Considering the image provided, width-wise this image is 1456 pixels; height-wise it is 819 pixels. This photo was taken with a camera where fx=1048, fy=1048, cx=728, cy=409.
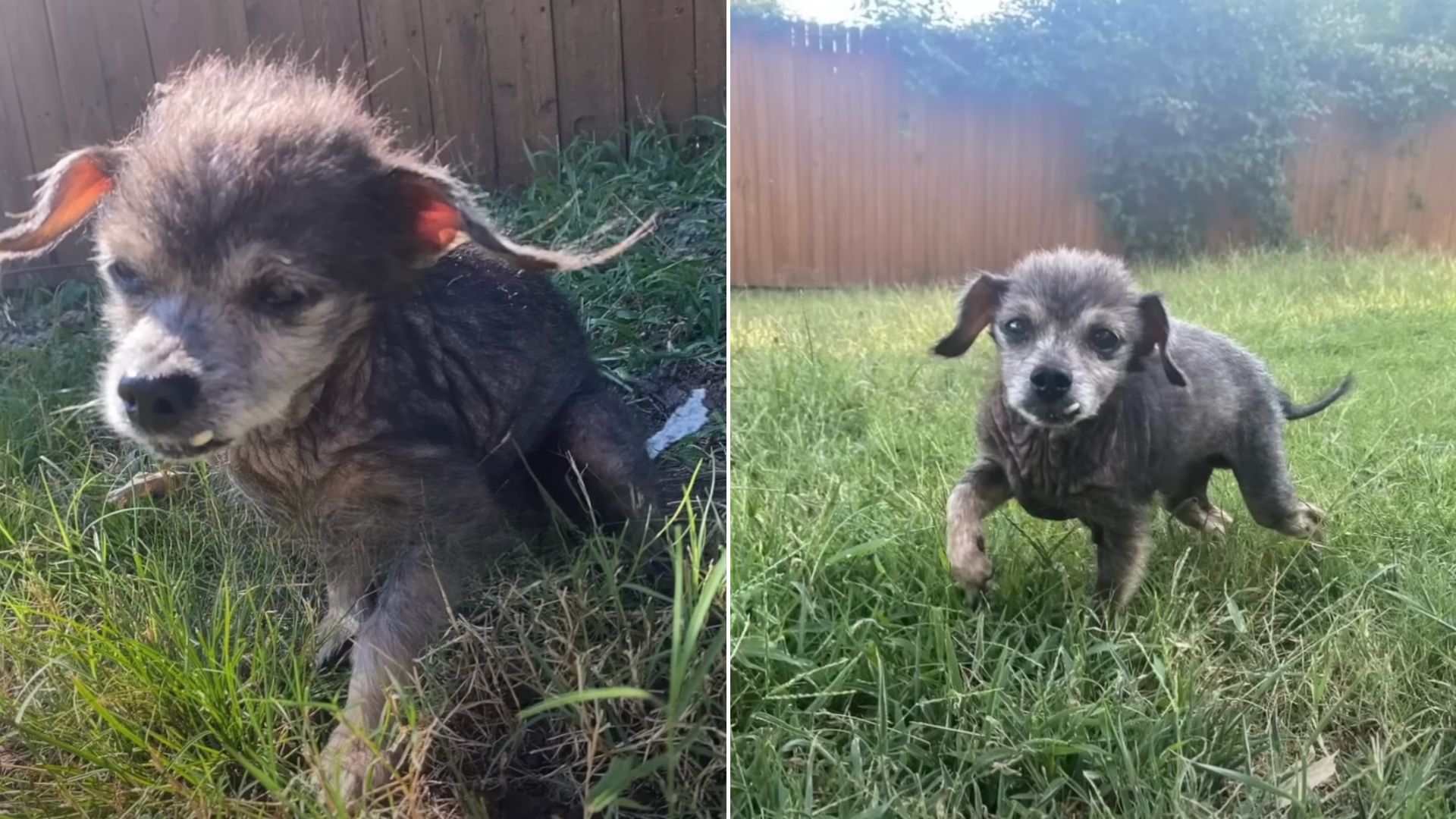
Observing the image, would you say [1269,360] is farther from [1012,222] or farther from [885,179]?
[885,179]

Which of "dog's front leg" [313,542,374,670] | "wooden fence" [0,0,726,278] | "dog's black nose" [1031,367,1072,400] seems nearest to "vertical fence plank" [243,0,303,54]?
"wooden fence" [0,0,726,278]

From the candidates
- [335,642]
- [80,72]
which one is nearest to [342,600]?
[335,642]

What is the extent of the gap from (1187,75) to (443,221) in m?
0.68

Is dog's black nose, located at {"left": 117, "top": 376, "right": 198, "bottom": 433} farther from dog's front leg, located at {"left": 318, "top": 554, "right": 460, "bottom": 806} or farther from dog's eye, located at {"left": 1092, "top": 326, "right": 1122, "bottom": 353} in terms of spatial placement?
dog's eye, located at {"left": 1092, "top": 326, "right": 1122, "bottom": 353}

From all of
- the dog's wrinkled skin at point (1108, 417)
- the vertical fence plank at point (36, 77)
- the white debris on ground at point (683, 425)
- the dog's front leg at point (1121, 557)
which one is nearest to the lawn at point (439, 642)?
the white debris on ground at point (683, 425)

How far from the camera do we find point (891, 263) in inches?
39.6

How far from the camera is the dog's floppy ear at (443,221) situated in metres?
0.92

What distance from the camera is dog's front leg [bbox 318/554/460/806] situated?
89cm

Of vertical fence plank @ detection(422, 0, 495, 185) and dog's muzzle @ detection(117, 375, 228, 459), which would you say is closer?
dog's muzzle @ detection(117, 375, 228, 459)

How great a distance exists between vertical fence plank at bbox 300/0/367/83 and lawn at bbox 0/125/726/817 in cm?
18

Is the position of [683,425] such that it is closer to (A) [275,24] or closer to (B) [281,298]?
(B) [281,298]

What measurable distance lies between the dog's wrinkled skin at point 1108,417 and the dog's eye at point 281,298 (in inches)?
22.6

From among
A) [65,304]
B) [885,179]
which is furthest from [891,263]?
[65,304]

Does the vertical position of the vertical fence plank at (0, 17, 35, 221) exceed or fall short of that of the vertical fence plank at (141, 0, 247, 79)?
it falls short
